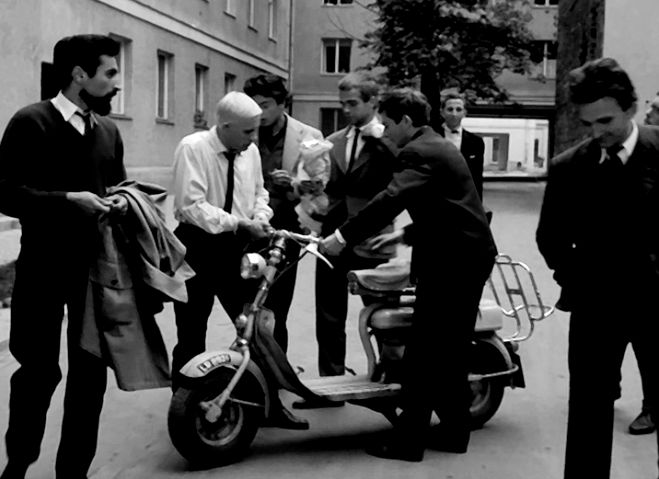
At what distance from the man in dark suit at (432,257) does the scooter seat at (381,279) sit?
0.48 feet

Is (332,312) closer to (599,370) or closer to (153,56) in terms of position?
(599,370)

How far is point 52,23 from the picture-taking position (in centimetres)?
1894

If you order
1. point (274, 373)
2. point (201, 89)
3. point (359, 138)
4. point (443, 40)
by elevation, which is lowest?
point (274, 373)

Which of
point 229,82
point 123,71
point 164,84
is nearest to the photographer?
point 123,71

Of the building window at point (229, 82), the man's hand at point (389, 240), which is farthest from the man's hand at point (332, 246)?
the building window at point (229, 82)

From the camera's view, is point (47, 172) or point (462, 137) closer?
point (47, 172)

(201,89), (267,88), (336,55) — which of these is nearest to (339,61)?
(336,55)

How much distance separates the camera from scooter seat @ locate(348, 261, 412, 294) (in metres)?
5.79

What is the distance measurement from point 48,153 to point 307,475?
194cm

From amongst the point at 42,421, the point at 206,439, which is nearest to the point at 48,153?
the point at 42,421

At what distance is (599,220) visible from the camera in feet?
13.7

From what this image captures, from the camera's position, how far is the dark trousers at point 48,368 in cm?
457

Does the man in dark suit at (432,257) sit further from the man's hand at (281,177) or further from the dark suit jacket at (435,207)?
the man's hand at (281,177)

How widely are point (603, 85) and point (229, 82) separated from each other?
29253 millimetres
